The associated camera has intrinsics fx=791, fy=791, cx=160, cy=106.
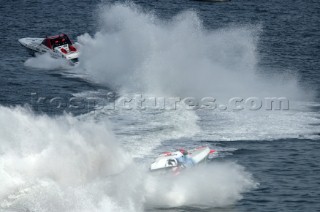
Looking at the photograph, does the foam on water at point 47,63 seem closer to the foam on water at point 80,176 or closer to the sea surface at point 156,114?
the sea surface at point 156,114

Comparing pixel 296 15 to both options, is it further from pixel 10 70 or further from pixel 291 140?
pixel 291 140

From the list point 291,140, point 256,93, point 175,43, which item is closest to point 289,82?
point 256,93

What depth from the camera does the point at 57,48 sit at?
73812 mm

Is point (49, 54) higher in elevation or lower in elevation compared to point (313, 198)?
higher

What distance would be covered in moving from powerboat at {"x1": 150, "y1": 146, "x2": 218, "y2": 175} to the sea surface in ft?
1.79

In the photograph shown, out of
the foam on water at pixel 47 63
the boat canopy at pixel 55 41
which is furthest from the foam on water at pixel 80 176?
the boat canopy at pixel 55 41

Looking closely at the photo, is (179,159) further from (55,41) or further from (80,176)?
(55,41)

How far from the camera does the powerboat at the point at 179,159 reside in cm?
4397

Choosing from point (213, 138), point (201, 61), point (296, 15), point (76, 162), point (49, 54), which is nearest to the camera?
point (76, 162)

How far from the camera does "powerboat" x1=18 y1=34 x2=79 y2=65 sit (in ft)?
239

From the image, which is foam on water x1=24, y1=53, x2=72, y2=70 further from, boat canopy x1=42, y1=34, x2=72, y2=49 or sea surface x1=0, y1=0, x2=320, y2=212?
boat canopy x1=42, y1=34, x2=72, y2=49

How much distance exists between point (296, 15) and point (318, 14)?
120 inches

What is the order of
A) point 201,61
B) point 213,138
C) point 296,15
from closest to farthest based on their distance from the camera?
point 213,138
point 201,61
point 296,15

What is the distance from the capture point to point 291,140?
5203 centimetres
